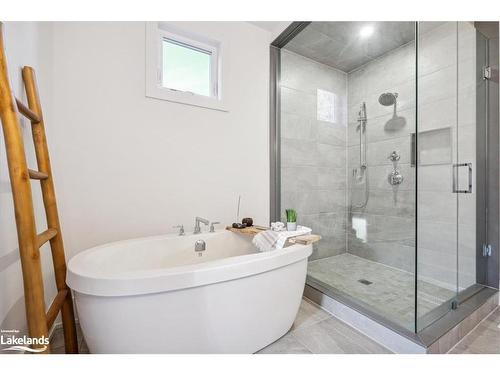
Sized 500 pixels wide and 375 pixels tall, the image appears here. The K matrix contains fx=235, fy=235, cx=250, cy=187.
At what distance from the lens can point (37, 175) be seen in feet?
3.51

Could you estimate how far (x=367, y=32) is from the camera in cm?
205

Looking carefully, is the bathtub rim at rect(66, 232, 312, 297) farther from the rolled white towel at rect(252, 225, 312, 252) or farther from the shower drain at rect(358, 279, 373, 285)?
the shower drain at rect(358, 279, 373, 285)

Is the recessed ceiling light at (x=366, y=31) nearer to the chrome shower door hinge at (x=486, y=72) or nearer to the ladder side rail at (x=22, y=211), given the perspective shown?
the chrome shower door hinge at (x=486, y=72)

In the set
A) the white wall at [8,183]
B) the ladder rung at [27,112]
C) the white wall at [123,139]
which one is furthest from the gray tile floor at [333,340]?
the ladder rung at [27,112]

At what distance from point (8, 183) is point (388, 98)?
2692mm

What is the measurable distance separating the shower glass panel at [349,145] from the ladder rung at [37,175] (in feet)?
5.88

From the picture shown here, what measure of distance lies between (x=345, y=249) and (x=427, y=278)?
2.99 ft

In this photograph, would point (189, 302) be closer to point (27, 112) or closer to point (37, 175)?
point (37, 175)

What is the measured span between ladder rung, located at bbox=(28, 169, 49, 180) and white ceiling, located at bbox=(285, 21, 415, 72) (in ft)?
7.38

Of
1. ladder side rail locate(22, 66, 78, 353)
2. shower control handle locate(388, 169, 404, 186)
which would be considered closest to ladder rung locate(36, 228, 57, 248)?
ladder side rail locate(22, 66, 78, 353)

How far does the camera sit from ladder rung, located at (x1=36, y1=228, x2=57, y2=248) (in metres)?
0.96

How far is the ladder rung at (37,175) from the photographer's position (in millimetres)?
1026

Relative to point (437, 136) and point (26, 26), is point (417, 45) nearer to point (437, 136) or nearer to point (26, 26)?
point (437, 136)
